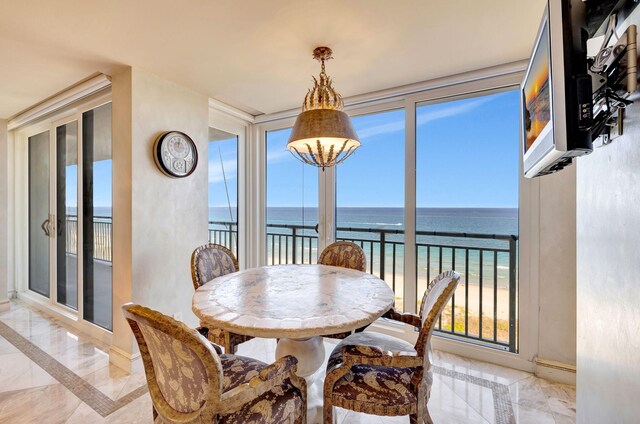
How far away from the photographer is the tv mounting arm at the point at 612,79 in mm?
825

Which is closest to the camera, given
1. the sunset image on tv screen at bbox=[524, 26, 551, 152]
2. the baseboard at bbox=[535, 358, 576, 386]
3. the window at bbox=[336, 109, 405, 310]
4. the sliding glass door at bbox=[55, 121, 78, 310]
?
the sunset image on tv screen at bbox=[524, 26, 551, 152]

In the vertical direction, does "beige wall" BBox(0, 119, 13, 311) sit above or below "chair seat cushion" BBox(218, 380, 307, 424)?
above

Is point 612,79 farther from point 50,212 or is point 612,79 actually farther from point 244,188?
point 50,212

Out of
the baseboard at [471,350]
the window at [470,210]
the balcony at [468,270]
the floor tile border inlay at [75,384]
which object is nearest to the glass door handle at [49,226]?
the floor tile border inlay at [75,384]

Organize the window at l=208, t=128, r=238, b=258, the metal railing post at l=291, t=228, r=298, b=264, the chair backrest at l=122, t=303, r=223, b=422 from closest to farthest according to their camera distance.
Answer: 1. the chair backrest at l=122, t=303, r=223, b=422
2. the window at l=208, t=128, r=238, b=258
3. the metal railing post at l=291, t=228, r=298, b=264

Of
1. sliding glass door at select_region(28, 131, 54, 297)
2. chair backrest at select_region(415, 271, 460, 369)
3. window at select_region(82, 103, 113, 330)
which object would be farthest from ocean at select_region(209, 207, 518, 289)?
sliding glass door at select_region(28, 131, 54, 297)

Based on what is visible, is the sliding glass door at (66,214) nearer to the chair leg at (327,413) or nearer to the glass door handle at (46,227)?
the glass door handle at (46,227)

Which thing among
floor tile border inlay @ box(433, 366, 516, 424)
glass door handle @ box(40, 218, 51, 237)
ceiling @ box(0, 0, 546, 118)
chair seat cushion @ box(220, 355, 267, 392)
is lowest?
floor tile border inlay @ box(433, 366, 516, 424)

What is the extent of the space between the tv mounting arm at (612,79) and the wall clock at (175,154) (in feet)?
8.69

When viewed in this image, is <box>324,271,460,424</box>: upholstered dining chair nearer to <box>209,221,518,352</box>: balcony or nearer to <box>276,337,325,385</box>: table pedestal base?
<box>276,337,325,385</box>: table pedestal base

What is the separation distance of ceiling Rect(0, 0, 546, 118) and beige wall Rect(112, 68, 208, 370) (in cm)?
19

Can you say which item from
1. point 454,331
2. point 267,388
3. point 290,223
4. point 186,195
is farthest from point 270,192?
point 267,388

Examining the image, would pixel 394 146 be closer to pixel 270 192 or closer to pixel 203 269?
pixel 270 192

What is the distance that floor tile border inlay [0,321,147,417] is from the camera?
190cm
